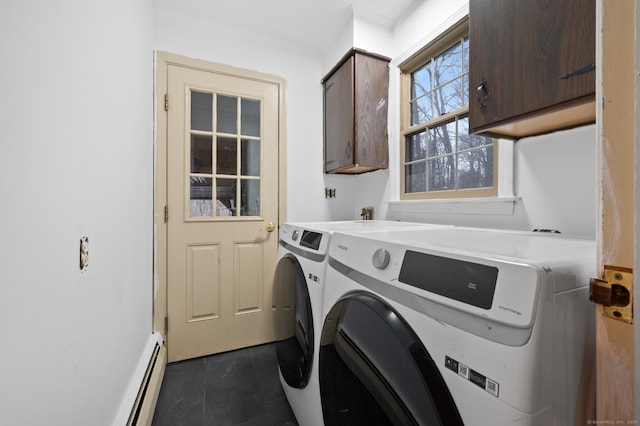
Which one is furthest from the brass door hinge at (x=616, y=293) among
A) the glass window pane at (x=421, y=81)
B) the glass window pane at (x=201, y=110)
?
the glass window pane at (x=201, y=110)

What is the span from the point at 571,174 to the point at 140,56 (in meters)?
2.24

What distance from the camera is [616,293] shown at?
0.40m

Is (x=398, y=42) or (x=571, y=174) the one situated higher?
(x=398, y=42)

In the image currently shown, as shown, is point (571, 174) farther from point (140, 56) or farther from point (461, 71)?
point (140, 56)

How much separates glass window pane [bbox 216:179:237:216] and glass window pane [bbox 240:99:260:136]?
0.43m

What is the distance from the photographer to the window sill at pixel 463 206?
1341mm

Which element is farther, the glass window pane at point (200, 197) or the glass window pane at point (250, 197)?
the glass window pane at point (250, 197)

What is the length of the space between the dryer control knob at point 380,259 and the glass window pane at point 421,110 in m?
1.56

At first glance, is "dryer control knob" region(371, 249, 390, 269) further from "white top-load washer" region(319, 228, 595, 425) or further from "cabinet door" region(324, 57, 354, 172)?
"cabinet door" region(324, 57, 354, 172)

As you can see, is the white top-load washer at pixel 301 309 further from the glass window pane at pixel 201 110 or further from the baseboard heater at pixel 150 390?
the glass window pane at pixel 201 110

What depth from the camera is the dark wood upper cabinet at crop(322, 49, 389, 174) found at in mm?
2025

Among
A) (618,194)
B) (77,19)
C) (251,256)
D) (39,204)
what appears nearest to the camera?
(618,194)

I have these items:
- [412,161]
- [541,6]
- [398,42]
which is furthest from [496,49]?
[398,42]

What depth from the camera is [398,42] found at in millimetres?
2078
